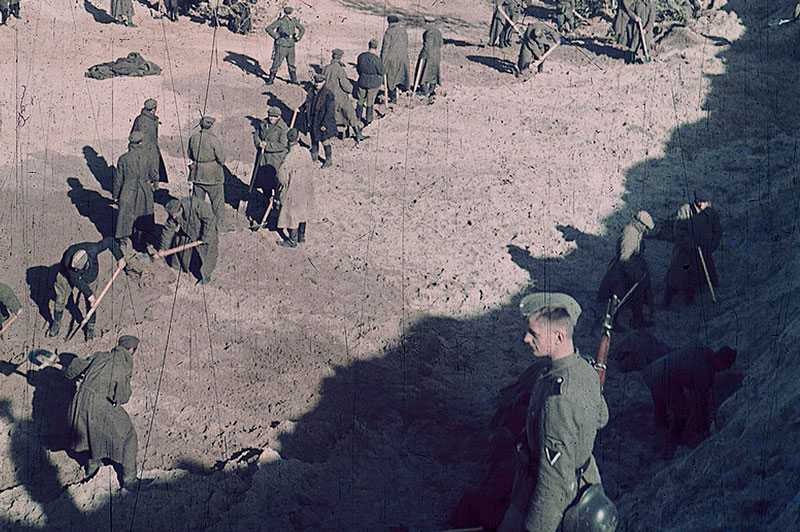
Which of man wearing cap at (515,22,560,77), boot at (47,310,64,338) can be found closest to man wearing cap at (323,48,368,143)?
man wearing cap at (515,22,560,77)

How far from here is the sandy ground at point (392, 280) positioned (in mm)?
7684

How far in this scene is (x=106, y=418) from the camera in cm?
758

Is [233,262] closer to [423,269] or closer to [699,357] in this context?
[423,269]

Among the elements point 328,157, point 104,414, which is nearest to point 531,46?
point 328,157

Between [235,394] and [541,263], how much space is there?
474 cm

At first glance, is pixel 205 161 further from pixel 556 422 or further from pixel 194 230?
pixel 556 422

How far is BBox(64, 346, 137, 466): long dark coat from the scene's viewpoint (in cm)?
759

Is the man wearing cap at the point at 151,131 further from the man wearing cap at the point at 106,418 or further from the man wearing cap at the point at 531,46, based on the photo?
the man wearing cap at the point at 531,46

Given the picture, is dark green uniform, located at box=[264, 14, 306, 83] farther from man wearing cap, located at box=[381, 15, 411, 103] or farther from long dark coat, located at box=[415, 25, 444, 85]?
long dark coat, located at box=[415, 25, 444, 85]

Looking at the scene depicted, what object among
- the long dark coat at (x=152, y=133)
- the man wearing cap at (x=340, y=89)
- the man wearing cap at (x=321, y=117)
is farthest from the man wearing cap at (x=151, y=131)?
the man wearing cap at (x=340, y=89)

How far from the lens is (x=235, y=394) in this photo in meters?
9.23

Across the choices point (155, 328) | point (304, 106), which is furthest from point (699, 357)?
point (304, 106)

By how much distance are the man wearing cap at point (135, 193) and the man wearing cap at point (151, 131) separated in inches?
7.0

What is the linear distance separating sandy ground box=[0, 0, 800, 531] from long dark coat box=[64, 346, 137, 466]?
36 cm
